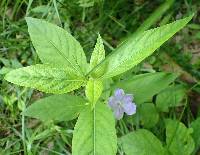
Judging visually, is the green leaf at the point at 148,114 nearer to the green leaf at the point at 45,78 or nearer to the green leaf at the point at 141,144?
the green leaf at the point at 141,144

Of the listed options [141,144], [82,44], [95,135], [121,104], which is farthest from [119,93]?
[82,44]

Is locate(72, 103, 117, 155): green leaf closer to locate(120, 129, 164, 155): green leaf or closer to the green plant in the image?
the green plant

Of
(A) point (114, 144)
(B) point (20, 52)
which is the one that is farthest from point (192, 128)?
(B) point (20, 52)

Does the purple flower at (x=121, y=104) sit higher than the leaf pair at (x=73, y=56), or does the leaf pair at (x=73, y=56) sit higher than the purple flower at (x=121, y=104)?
the leaf pair at (x=73, y=56)

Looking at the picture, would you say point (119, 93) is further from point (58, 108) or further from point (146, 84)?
point (58, 108)

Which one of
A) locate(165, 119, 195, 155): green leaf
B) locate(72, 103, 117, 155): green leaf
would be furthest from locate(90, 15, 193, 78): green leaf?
locate(165, 119, 195, 155): green leaf

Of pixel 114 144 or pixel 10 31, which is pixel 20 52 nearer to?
pixel 10 31

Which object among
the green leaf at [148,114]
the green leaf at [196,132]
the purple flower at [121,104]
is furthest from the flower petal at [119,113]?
the green leaf at [196,132]
